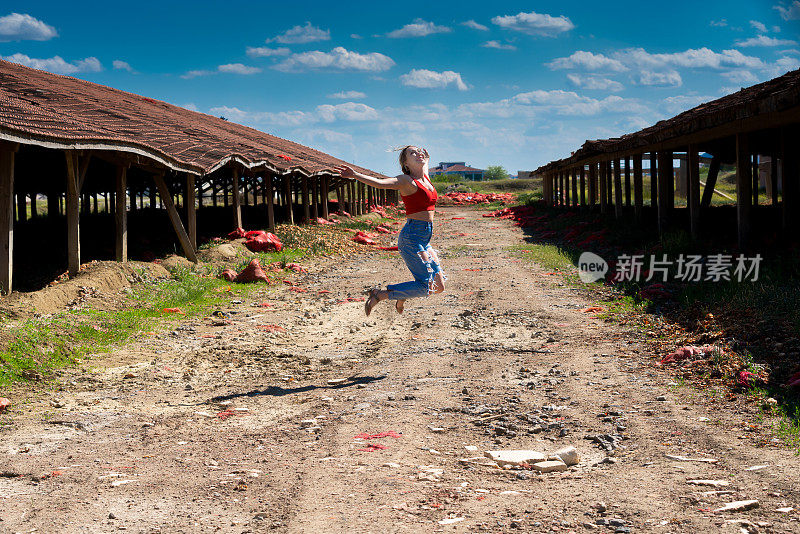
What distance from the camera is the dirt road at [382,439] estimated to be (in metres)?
3.59

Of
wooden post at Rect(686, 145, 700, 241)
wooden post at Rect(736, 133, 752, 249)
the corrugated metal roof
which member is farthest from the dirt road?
wooden post at Rect(686, 145, 700, 241)

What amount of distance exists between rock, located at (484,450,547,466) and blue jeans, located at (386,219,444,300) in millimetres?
2415

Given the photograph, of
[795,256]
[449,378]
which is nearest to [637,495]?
[449,378]

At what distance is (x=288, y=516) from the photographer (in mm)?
3604

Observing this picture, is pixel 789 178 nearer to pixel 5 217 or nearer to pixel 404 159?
pixel 404 159

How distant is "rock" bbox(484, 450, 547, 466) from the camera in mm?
4340

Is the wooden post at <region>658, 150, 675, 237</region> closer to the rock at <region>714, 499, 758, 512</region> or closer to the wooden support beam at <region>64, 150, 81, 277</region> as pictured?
the wooden support beam at <region>64, 150, 81, 277</region>

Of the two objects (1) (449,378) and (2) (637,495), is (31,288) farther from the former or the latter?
(2) (637,495)

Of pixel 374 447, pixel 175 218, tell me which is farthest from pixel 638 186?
pixel 374 447

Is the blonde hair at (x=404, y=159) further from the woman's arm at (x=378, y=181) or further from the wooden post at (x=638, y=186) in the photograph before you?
the wooden post at (x=638, y=186)

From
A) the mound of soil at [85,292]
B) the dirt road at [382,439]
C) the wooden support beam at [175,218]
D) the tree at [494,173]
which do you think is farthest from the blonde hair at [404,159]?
the tree at [494,173]

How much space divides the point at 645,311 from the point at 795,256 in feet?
9.86

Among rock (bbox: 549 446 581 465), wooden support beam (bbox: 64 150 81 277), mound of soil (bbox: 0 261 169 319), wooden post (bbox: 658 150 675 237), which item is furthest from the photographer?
wooden post (bbox: 658 150 675 237)

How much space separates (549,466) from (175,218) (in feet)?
39.6
